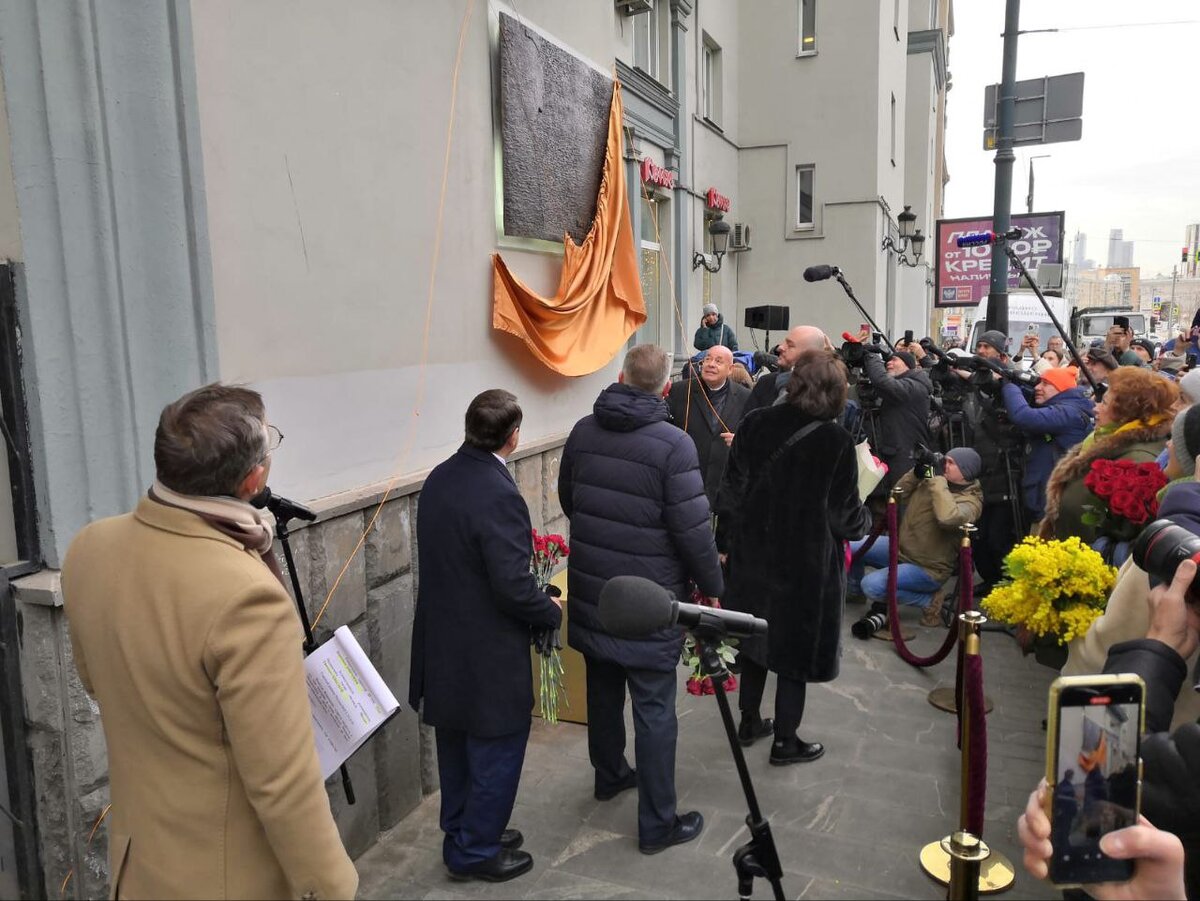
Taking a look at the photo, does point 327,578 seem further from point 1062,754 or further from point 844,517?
point 1062,754

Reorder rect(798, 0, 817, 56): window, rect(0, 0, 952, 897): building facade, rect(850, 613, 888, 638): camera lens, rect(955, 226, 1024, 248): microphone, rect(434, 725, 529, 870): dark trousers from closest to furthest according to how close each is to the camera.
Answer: rect(0, 0, 952, 897): building facade
rect(434, 725, 529, 870): dark trousers
rect(850, 613, 888, 638): camera lens
rect(955, 226, 1024, 248): microphone
rect(798, 0, 817, 56): window

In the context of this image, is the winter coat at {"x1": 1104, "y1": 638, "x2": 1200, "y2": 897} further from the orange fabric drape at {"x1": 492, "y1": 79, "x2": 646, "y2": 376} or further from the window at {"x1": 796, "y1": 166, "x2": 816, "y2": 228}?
the window at {"x1": 796, "y1": 166, "x2": 816, "y2": 228}

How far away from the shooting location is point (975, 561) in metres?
6.30

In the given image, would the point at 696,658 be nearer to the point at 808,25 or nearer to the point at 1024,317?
the point at 808,25

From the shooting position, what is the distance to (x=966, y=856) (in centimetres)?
257

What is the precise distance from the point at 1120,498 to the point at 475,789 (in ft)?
8.91

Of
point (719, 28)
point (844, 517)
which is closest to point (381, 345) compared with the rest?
point (844, 517)

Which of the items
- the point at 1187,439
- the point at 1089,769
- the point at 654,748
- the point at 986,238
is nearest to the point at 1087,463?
the point at 1187,439

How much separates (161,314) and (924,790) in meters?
3.60

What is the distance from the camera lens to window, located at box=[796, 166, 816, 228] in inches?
645

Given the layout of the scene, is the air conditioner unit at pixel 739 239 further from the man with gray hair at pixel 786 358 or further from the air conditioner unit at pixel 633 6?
the man with gray hair at pixel 786 358

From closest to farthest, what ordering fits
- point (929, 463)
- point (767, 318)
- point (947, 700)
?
point (947, 700) → point (929, 463) → point (767, 318)

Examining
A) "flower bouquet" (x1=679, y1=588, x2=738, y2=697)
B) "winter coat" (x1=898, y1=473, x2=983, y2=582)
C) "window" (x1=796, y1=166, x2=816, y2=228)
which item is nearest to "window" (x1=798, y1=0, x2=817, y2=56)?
"window" (x1=796, y1=166, x2=816, y2=228)

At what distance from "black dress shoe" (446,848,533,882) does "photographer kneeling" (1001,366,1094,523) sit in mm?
4202
